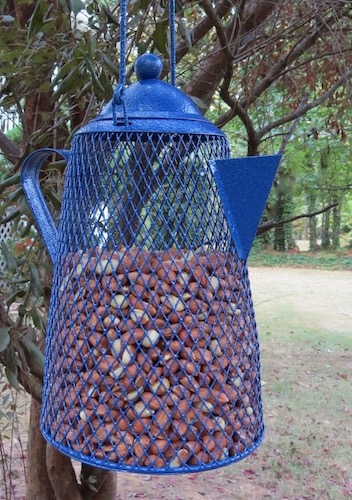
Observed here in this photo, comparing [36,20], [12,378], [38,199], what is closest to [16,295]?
[12,378]

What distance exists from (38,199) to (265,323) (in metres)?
6.59

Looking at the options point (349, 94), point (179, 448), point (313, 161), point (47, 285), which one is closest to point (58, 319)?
point (179, 448)

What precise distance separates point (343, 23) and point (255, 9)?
2.51ft

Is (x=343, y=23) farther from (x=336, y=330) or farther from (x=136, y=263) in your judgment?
(x=336, y=330)

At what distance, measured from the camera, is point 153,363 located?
949 mm

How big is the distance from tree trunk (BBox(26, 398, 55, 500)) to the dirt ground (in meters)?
0.40

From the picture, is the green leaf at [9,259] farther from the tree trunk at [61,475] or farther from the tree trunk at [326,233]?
the tree trunk at [326,233]

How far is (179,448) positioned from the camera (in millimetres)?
932

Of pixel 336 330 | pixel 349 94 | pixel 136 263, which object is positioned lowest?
pixel 336 330

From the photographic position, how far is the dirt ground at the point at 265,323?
3193 millimetres

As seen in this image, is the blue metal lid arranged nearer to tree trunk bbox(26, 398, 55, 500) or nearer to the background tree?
the background tree

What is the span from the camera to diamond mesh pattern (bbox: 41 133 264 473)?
3.08ft

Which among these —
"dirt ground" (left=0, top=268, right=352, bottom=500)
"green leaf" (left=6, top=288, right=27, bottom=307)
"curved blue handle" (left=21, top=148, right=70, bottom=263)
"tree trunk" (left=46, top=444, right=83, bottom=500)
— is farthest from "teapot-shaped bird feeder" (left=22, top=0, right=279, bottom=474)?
"dirt ground" (left=0, top=268, right=352, bottom=500)

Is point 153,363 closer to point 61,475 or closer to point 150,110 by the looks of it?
point 150,110
